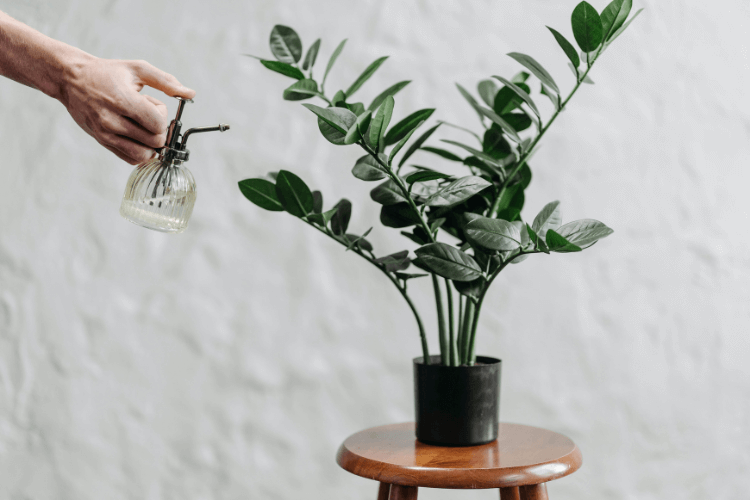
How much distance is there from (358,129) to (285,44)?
34 cm

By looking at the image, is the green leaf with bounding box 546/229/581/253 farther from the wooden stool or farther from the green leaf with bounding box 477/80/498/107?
the green leaf with bounding box 477/80/498/107

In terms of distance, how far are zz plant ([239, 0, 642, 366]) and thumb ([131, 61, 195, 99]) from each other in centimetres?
15

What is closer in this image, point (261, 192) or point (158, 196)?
point (158, 196)

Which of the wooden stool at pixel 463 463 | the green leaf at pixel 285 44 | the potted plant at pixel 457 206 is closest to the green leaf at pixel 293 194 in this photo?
the potted plant at pixel 457 206

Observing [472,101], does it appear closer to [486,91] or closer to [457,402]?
[486,91]

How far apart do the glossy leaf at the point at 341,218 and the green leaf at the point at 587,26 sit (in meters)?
0.37

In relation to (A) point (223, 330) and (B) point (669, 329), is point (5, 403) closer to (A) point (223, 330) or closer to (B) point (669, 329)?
(A) point (223, 330)

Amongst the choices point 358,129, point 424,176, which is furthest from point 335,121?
point 424,176

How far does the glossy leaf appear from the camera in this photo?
36.2 inches

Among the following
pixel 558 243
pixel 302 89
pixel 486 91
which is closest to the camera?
pixel 558 243

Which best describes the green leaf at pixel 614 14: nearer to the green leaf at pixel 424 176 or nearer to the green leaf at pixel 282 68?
the green leaf at pixel 424 176

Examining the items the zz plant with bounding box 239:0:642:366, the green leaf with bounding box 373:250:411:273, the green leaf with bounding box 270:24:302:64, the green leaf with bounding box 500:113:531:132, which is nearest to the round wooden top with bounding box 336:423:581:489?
the zz plant with bounding box 239:0:642:366

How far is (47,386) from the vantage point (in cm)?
132

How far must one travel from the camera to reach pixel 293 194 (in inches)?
33.6
